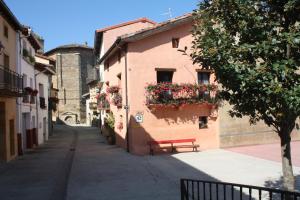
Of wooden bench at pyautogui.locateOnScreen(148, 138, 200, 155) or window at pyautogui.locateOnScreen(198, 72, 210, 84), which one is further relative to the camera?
window at pyautogui.locateOnScreen(198, 72, 210, 84)

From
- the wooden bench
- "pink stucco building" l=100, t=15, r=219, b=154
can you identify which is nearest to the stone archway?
"pink stucco building" l=100, t=15, r=219, b=154

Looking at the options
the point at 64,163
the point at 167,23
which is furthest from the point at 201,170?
the point at 167,23

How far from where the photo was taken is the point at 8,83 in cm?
1593

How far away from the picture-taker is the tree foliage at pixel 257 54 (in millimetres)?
5344

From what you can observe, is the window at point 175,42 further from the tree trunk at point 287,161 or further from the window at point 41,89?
the tree trunk at point 287,161

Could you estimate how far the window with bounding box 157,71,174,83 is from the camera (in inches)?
788

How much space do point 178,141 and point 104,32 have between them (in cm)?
1406

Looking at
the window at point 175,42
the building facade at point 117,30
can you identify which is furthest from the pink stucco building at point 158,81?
the building facade at point 117,30

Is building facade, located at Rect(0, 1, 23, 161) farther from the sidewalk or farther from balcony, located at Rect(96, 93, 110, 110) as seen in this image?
balcony, located at Rect(96, 93, 110, 110)

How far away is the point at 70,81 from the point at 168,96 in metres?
41.2

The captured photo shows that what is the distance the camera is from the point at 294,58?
556cm

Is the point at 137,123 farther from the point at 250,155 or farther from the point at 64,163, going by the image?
the point at 250,155

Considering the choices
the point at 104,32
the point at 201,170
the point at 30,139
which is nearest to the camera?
the point at 201,170

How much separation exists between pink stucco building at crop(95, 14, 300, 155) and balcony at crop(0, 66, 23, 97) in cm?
518
